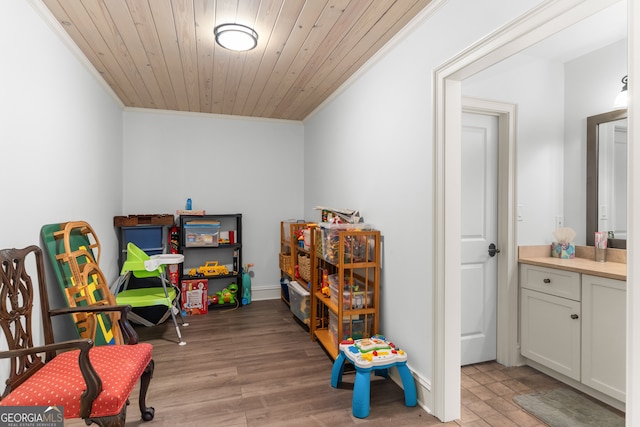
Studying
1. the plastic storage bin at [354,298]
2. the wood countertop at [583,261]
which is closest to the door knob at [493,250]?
the wood countertop at [583,261]

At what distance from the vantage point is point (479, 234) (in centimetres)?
279

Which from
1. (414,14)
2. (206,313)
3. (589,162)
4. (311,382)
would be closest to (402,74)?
(414,14)

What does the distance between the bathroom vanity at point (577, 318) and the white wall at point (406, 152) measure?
110 cm

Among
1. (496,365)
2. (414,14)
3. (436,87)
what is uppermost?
(414,14)

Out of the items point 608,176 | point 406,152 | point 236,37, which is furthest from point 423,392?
point 236,37

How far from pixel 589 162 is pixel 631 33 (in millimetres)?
2006

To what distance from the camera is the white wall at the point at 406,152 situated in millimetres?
1913

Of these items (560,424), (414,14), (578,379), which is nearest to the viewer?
(560,424)

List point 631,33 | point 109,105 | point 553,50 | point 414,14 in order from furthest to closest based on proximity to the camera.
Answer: point 109,105 → point 553,50 → point 414,14 → point 631,33

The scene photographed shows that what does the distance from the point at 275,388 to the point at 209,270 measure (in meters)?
2.24

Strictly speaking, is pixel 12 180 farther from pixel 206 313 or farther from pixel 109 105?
pixel 206 313

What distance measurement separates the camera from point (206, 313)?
4.11 metres

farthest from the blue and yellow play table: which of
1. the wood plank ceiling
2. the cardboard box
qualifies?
the cardboard box

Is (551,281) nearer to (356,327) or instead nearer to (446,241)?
(446,241)
